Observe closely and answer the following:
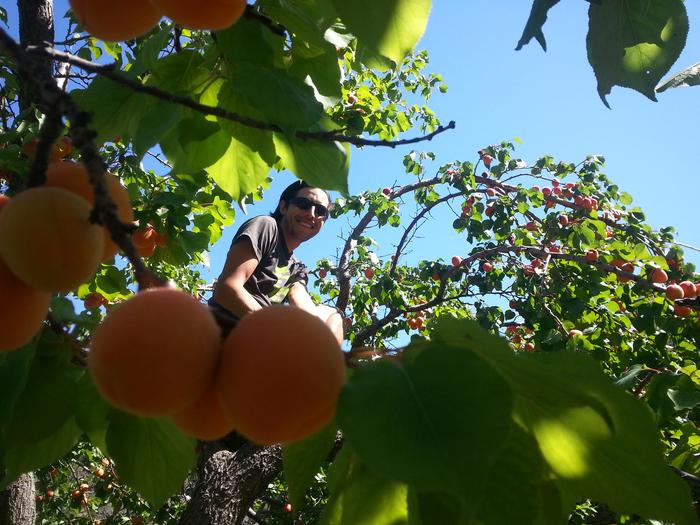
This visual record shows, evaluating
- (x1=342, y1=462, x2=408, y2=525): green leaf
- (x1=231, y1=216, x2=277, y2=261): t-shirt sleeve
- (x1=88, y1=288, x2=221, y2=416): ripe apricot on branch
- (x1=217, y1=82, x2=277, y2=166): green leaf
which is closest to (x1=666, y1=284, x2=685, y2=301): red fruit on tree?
(x1=231, y1=216, x2=277, y2=261): t-shirt sleeve

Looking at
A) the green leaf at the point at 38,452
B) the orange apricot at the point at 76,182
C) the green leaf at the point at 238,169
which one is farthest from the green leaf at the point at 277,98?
the green leaf at the point at 38,452

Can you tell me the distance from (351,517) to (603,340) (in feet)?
12.8

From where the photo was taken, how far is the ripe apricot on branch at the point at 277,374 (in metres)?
0.46

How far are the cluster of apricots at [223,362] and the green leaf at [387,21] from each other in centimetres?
45

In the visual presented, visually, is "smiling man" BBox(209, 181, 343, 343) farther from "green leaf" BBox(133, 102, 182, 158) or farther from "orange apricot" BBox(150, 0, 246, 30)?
"orange apricot" BBox(150, 0, 246, 30)

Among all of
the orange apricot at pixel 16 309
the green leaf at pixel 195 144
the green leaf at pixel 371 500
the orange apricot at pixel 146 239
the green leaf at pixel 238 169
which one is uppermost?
the orange apricot at pixel 146 239

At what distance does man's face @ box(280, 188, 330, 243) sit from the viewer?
3.21 meters

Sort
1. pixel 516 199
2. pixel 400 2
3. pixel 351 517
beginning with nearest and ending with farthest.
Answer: pixel 351 517
pixel 400 2
pixel 516 199

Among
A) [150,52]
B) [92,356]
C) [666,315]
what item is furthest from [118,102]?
[666,315]

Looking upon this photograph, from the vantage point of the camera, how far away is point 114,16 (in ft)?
2.53

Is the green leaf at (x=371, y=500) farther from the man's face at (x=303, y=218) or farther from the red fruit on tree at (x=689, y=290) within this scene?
the red fruit on tree at (x=689, y=290)

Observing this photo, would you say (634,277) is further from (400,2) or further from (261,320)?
(261,320)

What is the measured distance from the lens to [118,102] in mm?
997

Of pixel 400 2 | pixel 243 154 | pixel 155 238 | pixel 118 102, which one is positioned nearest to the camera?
pixel 400 2
